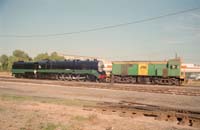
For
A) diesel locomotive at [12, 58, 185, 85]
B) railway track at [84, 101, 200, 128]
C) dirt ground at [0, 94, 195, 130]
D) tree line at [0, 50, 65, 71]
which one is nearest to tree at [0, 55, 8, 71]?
tree line at [0, 50, 65, 71]

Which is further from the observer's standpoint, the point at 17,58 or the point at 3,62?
the point at 3,62

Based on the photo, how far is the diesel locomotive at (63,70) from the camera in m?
37.6

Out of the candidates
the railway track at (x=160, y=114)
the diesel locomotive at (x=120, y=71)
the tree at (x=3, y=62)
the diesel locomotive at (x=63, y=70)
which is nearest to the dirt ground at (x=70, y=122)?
the railway track at (x=160, y=114)

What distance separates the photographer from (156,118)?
42.4 feet

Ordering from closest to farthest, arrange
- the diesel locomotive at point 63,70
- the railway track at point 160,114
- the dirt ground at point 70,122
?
the dirt ground at point 70,122, the railway track at point 160,114, the diesel locomotive at point 63,70

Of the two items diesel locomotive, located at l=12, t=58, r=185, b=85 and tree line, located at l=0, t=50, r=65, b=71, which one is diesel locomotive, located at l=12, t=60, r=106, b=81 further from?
tree line, located at l=0, t=50, r=65, b=71

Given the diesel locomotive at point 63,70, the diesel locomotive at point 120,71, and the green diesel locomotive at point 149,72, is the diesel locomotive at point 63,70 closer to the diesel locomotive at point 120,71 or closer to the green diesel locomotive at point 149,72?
the diesel locomotive at point 120,71

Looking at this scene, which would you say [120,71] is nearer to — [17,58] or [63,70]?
[63,70]

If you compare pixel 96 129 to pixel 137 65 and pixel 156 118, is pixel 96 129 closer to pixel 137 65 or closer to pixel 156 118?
pixel 156 118

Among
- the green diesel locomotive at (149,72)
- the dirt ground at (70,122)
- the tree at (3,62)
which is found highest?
the tree at (3,62)

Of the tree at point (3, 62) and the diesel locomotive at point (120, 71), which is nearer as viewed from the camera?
the diesel locomotive at point (120, 71)

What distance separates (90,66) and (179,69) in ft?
39.6

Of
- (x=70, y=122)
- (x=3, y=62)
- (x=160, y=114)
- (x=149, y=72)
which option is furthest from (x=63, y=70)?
(x=3, y=62)

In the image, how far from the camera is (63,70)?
39875mm
